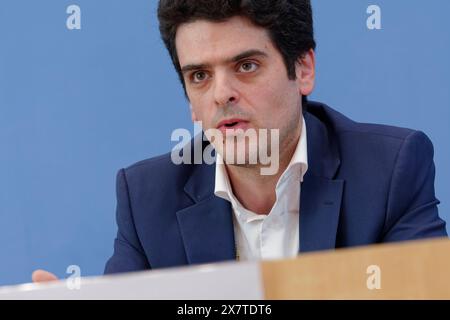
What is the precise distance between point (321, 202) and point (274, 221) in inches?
3.6

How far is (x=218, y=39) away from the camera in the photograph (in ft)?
3.87

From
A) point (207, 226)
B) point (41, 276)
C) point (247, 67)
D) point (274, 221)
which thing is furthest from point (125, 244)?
point (41, 276)

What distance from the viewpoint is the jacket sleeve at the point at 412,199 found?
3.90 feet

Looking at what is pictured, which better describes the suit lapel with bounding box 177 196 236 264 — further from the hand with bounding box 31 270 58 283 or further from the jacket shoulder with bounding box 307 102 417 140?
the hand with bounding box 31 270 58 283

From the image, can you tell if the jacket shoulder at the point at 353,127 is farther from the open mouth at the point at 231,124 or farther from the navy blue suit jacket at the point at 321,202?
the open mouth at the point at 231,124

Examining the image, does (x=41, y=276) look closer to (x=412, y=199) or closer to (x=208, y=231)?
(x=208, y=231)

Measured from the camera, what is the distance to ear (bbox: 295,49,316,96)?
53.2 inches

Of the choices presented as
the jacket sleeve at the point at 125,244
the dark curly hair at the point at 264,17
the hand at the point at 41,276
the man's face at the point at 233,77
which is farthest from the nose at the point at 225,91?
the hand at the point at 41,276

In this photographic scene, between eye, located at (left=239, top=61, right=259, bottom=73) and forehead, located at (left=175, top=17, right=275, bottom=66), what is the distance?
26 millimetres

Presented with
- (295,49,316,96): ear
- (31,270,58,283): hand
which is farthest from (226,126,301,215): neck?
(31,270,58,283): hand

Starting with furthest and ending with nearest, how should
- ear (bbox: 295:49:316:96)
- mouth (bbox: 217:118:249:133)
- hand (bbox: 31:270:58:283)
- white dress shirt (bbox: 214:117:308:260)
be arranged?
ear (bbox: 295:49:316:96)
white dress shirt (bbox: 214:117:308:260)
mouth (bbox: 217:118:249:133)
hand (bbox: 31:270:58:283)

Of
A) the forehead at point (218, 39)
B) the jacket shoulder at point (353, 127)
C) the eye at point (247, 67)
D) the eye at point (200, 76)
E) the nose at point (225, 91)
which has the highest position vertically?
the forehead at point (218, 39)

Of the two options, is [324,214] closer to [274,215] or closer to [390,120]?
[274,215]

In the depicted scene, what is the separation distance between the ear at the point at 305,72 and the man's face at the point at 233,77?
3.6 inches
